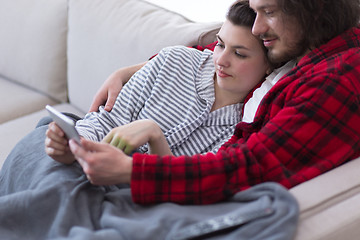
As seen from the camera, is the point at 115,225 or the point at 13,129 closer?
the point at 115,225

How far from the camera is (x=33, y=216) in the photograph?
1.06 meters

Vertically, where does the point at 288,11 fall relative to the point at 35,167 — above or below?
above

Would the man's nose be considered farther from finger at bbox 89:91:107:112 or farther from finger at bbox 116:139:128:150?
finger at bbox 89:91:107:112

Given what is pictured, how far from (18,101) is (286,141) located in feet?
4.89

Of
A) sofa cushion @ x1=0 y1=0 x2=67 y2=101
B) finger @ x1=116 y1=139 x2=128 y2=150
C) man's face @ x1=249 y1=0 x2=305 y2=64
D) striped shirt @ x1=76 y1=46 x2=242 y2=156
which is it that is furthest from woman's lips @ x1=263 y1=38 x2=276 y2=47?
sofa cushion @ x1=0 y1=0 x2=67 y2=101

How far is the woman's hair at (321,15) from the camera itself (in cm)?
113

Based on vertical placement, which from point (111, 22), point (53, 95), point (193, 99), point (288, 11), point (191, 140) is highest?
point (288, 11)

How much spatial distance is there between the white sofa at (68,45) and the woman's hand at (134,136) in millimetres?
586

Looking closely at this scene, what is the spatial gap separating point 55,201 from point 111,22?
1013mm

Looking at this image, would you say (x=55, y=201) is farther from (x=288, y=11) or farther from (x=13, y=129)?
(x=13, y=129)

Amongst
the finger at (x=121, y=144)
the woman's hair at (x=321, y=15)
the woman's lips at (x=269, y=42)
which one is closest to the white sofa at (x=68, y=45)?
the woman's lips at (x=269, y=42)

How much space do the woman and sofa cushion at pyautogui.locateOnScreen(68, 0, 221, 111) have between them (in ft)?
0.70

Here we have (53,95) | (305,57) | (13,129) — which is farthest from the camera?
(53,95)

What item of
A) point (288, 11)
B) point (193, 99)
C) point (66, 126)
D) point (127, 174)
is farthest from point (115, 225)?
point (288, 11)
